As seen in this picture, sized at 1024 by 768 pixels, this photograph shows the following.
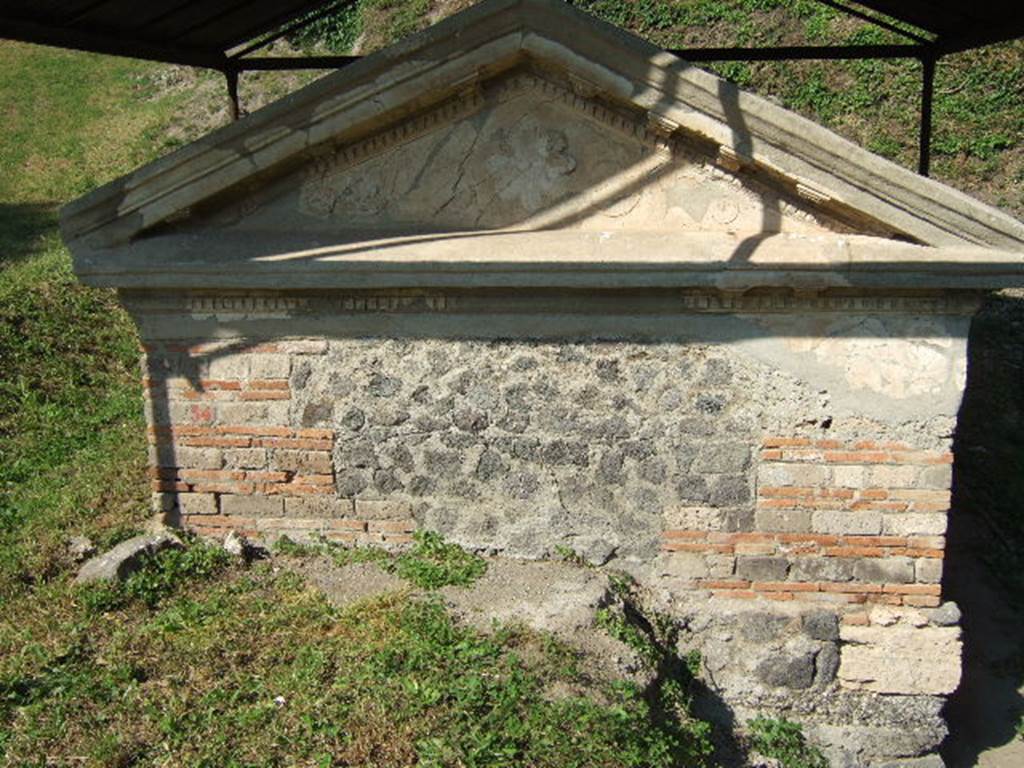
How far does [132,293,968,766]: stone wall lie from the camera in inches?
197

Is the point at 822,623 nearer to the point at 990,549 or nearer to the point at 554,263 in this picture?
the point at 554,263

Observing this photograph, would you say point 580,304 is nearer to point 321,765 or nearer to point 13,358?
point 321,765

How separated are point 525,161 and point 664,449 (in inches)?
67.7

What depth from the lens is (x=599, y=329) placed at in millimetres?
5121

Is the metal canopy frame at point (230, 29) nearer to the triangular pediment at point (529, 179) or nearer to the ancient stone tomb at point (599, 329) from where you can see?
the ancient stone tomb at point (599, 329)

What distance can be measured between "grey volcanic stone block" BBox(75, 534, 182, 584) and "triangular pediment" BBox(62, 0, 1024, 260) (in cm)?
171

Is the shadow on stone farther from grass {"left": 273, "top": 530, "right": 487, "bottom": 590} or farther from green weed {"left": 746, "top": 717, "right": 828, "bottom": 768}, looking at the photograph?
grass {"left": 273, "top": 530, "right": 487, "bottom": 590}

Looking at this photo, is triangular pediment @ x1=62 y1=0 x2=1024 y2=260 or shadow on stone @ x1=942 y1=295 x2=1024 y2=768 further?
shadow on stone @ x1=942 y1=295 x2=1024 y2=768

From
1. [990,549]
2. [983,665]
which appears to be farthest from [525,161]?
[990,549]

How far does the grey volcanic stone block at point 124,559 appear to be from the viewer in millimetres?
5258

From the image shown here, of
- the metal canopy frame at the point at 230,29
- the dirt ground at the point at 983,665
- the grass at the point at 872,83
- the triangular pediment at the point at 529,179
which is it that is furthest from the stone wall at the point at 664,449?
the grass at the point at 872,83

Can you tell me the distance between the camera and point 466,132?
510cm

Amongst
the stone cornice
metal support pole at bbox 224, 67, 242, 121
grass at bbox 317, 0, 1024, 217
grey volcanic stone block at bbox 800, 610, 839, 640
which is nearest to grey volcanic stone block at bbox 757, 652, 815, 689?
grey volcanic stone block at bbox 800, 610, 839, 640

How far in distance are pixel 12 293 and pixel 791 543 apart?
332 inches
